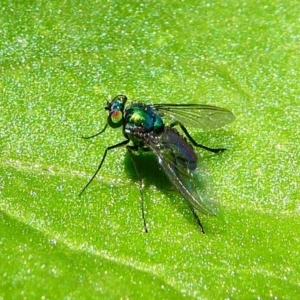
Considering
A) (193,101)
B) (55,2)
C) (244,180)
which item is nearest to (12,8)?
(55,2)

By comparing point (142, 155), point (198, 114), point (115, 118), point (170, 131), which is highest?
point (115, 118)

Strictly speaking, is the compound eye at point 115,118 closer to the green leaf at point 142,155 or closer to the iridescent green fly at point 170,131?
the iridescent green fly at point 170,131

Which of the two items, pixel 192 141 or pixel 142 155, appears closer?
pixel 192 141

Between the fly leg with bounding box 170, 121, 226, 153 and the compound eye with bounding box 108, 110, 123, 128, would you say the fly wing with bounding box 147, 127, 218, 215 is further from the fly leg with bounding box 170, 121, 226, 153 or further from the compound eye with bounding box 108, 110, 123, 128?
the compound eye with bounding box 108, 110, 123, 128

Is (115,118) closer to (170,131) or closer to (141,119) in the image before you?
(141,119)

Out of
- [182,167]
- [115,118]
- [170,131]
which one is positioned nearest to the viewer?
[182,167]

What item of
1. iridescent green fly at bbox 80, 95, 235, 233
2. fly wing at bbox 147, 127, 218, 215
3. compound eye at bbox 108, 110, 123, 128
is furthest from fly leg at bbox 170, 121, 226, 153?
compound eye at bbox 108, 110, 123, 128

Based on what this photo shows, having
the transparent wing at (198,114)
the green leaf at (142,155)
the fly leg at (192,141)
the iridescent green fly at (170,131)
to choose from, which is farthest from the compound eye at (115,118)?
the fly leg at (192,141)

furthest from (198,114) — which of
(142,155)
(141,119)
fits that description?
(142,155)
